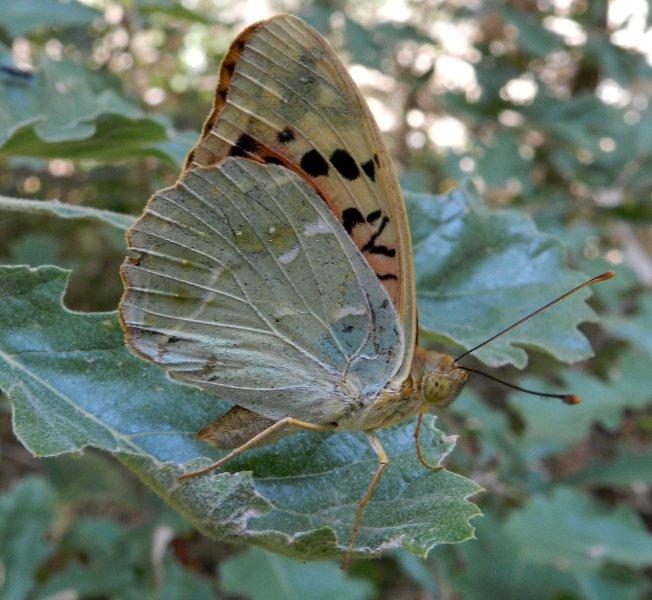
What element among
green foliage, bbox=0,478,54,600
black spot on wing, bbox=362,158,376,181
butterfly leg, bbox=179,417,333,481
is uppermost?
black spot on wing, bbox=362,158,376,181

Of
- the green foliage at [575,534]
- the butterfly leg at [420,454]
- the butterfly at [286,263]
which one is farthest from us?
the green foliage at [575,534]

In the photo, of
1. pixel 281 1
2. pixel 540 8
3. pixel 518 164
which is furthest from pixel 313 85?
pixel 281 1

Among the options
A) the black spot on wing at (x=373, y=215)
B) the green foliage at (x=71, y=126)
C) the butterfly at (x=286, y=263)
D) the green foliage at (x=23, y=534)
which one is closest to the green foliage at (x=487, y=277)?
the butterfly at (x=286, y=263)

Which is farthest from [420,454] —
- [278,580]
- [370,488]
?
[278,580]

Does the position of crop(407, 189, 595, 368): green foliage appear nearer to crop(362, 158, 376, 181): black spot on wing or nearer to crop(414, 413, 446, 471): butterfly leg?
crop(414, 413, 446, 471): butterfly leg

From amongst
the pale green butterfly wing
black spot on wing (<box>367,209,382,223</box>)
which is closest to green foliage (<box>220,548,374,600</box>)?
the pale green butterfly wing

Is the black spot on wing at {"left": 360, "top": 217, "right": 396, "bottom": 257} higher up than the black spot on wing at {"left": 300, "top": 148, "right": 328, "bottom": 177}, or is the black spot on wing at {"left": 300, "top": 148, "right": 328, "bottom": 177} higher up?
the black spot on wing at {"left": 300, "top": 148, "right": 328, "bottom": 177}

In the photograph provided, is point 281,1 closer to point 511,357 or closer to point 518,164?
point 518,164

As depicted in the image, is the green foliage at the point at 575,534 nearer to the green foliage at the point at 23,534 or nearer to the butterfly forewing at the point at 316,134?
the butterfly forewing at the point at 316,134
